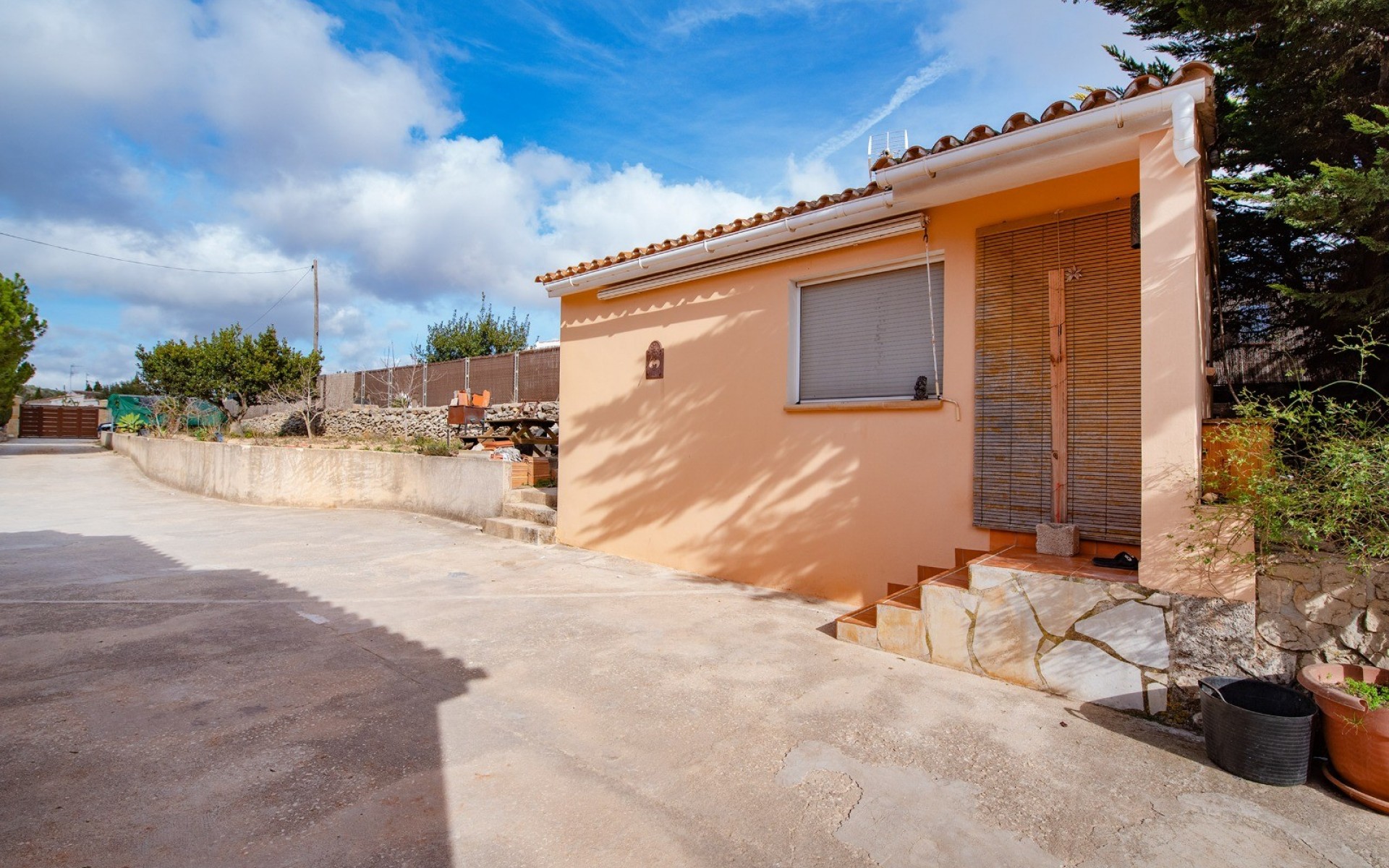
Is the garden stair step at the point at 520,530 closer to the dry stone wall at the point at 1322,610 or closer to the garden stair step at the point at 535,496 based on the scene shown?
the garden stair step at the point at 535,496

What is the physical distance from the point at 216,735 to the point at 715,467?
465 centimetres

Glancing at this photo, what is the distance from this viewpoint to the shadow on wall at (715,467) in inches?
234

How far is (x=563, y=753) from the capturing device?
301cm

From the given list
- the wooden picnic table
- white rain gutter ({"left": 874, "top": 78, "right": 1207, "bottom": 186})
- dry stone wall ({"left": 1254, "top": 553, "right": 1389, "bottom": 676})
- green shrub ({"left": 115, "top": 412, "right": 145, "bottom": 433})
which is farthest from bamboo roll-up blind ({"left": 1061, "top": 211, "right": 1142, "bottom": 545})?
green shrub ({"left": 115, "top": 412, "right": 145, "bottom": 433})

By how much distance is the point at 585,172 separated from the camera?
1436 cm

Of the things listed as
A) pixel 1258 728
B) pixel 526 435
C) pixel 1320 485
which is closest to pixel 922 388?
pixel 1320 485

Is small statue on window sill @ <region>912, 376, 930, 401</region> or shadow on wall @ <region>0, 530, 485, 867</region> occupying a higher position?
small statue on window sill @ <region>912, 376, 930, 401</region>

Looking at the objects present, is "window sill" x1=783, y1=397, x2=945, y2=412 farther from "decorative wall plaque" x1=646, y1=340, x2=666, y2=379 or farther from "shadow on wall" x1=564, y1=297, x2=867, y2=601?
"decorative wall plaque" x1=646, y1=340, x2=666, y2=379

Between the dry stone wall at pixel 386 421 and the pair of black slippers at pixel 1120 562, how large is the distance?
10.6 meters

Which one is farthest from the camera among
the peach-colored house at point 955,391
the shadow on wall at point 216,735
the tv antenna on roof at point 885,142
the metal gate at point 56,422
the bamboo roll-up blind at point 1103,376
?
the metal gate at point 56,422

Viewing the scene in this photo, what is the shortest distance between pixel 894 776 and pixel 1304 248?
6.27 metres

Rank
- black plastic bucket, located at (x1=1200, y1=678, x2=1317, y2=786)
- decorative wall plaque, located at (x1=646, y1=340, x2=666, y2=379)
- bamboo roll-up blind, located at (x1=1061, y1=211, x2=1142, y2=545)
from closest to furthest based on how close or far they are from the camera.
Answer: black plastic bucket, located at (x1=1200, y1=678, x2=1317, y2=786), bamboo roll-up blind, located at (x1=1061, y1=211, x2=1142, y2=545), decorative wall plaque, located at (x1=646, y1=340, x2=666, y2=379)

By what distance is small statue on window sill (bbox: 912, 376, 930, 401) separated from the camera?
5402 millimetres

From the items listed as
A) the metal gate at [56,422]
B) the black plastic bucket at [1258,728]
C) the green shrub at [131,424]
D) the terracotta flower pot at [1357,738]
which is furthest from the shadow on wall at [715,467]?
the metal gate at [56,422]
